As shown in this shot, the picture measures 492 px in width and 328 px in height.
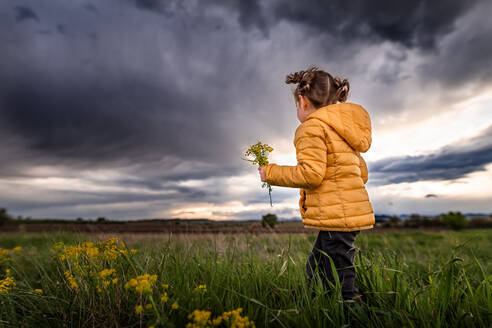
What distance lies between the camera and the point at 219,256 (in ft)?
14.0

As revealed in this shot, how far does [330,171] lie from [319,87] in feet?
3.53

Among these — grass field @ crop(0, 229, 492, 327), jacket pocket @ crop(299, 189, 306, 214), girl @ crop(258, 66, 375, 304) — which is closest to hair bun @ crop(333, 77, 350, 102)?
girl @ crop(258, 66, 375, 304)

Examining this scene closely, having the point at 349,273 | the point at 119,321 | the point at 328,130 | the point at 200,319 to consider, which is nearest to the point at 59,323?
the point at 119,321

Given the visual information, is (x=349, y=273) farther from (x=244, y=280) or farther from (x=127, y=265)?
(x=127, y=265)

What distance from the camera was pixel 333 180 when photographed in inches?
122

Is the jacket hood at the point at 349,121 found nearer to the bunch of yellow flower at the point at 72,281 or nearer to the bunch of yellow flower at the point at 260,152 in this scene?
the bunch of yellow flower at the point at 260,152

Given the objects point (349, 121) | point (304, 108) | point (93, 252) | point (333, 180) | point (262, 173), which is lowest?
point (93, 252)

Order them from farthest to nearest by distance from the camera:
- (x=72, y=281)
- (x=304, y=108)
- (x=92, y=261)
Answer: (x=304, y=108)
(x=92, y=261)
(x=72, y=281)

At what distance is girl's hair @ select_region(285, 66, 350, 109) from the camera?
3.47 meters

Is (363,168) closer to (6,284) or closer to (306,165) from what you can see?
(306,165)

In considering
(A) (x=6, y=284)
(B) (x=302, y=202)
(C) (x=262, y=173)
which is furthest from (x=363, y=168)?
(A) (x=6, y=284)

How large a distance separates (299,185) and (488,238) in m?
15.4

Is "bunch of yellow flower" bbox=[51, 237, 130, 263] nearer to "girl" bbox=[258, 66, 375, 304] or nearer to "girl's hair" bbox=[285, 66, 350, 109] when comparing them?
"girl" bbox=[258, 66, 375, 304]

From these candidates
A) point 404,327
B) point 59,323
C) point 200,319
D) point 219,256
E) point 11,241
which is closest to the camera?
point 200,319
